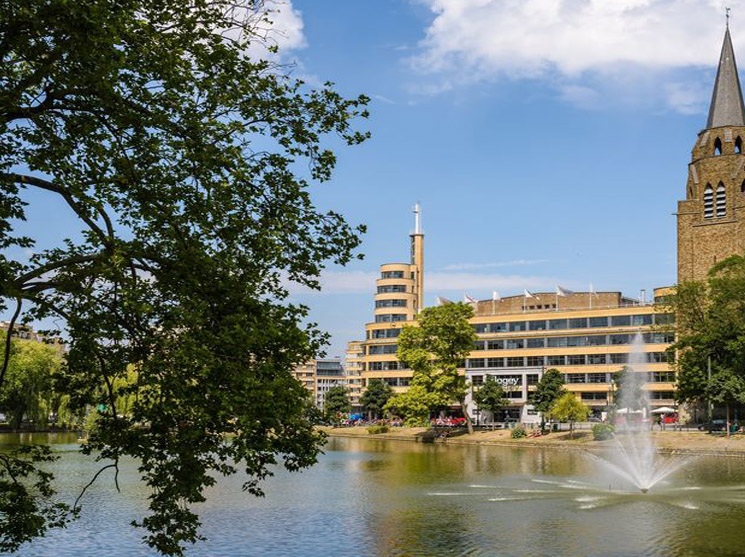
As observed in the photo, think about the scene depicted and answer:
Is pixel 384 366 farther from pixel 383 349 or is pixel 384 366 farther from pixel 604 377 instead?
pixel 604 377

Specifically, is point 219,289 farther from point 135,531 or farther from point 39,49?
point 135,531

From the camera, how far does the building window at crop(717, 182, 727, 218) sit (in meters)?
115

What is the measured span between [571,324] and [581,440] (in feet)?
158

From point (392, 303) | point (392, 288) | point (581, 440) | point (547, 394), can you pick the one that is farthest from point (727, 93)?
point (392, 303)

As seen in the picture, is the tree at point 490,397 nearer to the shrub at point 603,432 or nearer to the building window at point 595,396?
the shrub at point 603,432

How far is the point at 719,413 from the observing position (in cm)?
10488

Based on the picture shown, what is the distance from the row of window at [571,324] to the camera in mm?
128875

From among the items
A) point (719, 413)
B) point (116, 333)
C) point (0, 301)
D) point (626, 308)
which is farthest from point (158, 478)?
point (626, 308)

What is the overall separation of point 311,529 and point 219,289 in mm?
19490

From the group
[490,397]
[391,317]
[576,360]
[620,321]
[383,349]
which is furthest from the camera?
[391,317]

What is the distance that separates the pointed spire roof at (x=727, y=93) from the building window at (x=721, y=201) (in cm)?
850

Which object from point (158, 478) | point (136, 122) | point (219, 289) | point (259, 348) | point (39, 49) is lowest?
point (158, 478)

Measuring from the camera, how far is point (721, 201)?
115 metres

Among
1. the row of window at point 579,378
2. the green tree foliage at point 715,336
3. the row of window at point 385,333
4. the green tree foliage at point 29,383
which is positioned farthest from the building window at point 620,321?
the green tree foliage at point 29,383
